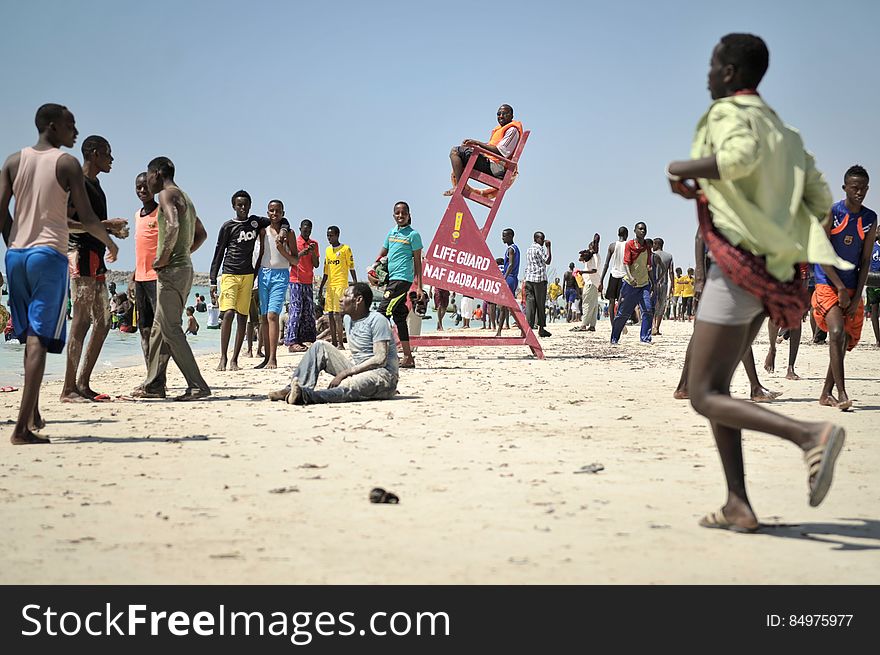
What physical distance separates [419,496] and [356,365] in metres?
4.17

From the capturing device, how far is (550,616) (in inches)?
123

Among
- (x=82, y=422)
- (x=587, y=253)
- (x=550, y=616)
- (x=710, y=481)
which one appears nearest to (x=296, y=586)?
(x=550, y=616)

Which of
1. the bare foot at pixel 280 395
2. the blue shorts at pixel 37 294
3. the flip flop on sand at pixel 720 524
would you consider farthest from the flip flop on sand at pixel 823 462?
the bare foot at pixel 280 395

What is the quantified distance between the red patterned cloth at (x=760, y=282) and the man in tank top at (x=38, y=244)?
411cm

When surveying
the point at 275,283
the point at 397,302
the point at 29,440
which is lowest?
the point at 29,440

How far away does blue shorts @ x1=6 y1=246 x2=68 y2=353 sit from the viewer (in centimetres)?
623

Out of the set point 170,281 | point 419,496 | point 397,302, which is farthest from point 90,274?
point 419,496

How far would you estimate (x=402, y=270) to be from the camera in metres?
12.0

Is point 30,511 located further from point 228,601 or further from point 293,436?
point 293,436

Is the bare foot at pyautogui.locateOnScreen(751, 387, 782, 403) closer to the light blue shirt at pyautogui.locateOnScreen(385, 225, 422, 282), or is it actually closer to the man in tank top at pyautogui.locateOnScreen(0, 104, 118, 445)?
the light blue shirt at pyautogui.locateOnScreen(385, 225, 422, 282)

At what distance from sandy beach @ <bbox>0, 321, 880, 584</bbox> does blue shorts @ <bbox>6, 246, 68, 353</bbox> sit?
713mm

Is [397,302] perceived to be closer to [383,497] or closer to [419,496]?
[419,496]

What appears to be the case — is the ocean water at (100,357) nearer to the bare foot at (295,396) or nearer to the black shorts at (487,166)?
the bare foot at (295,396)

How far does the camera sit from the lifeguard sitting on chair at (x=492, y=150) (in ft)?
43.9
